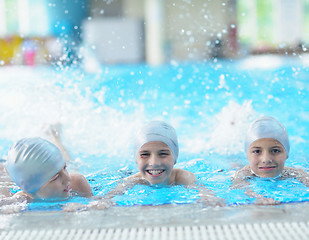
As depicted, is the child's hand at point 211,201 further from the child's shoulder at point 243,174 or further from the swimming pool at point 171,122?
the child's shoulder at point 243,174

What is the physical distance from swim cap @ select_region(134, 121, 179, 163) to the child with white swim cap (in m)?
0.67

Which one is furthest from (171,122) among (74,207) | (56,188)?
(74,207)

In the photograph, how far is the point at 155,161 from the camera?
145 inches

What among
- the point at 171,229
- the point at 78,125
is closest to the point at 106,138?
the point at 78,125

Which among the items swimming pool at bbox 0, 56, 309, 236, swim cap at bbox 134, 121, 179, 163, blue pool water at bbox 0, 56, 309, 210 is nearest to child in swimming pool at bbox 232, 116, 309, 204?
blue pool water at bbox 0, 56, 309, 210

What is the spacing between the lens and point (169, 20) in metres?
22.9

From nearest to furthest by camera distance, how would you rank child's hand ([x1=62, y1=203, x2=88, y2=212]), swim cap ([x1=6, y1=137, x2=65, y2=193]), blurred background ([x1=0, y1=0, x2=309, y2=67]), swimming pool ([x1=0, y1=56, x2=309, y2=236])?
1. swimming pool ([x1=0, y1=56, x2=309, y2=236])
2. child's hand ([x1=62, y1=203, x2=88, y2=212])
3. swim cap ([x1=6, y1=137, x2=65, y2=193])
4. blurred background ([x1=0, y1=0, x2=309, y2=67])

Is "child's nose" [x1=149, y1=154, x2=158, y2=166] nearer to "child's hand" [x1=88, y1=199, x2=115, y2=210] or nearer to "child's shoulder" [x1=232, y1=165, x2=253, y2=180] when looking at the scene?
"child's hand" [x1=88, y1=199, x2=115, y2=210]

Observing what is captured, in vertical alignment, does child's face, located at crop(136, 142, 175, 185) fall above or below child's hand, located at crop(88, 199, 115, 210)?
above

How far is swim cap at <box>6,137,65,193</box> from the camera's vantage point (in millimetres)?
3324

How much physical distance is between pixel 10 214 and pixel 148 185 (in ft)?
3.92

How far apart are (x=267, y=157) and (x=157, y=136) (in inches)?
34.8

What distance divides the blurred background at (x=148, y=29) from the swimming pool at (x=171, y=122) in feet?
26.9

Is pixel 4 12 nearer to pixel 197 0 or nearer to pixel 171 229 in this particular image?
pixel 197 0
